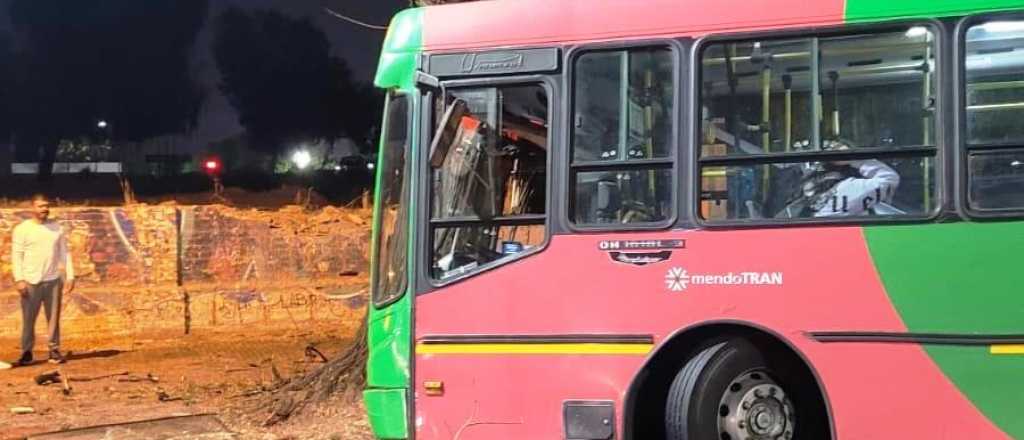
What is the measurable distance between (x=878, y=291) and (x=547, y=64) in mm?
2165

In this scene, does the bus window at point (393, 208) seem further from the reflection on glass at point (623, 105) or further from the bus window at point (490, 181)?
the reflection on glass at point (623, 105)

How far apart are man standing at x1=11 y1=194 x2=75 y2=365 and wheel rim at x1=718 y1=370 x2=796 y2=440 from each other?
28.8 feet

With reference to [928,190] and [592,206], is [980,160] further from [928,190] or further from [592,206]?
[592,206]

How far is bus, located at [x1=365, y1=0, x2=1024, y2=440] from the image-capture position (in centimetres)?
490

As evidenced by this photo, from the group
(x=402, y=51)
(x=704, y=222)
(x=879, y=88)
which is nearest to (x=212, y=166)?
(x=402, y=51)

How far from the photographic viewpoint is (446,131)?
5.72 m

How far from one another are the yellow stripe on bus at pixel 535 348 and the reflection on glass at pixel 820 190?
0.82m

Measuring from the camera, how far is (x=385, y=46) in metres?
6.02

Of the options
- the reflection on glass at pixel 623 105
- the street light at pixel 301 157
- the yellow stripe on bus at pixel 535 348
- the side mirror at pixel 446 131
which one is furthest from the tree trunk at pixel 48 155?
the reflection on glass at pixel 623 105

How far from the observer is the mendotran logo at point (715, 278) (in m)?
5.09

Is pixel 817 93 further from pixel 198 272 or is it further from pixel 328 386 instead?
pixel 198 272

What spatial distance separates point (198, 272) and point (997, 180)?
11.6 metres

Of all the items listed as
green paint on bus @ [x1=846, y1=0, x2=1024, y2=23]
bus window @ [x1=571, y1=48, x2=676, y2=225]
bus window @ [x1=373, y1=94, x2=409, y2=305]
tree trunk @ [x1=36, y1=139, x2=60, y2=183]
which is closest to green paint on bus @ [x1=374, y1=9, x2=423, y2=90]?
bus window @ [x1=373, y1=94, x2=409, y2=305]

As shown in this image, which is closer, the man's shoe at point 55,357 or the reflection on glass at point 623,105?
the reflection on glass at point 623,105
